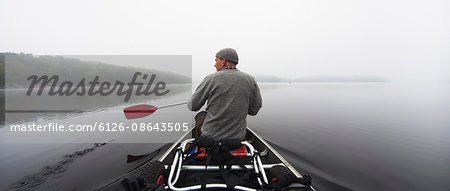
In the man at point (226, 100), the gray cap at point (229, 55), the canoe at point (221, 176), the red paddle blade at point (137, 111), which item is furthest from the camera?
the red paddle blade at point (137, 111)

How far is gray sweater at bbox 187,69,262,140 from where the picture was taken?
2.45 m

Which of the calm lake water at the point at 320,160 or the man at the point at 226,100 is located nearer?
the man at the point at 226,100

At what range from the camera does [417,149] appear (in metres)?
6.86

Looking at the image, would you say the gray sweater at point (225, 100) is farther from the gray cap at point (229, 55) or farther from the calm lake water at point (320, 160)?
the calm lake water at point (320, 160)

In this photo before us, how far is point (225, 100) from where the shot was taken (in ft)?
8.11

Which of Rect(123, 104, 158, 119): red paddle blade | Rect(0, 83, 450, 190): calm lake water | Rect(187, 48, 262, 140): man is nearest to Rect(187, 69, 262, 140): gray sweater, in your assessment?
Rect(187, 48, 262, 140): man

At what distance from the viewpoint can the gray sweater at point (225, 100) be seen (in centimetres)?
245

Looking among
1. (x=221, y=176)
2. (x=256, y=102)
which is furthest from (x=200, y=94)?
(x=221, y=176)

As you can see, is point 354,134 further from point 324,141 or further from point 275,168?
point 275,168

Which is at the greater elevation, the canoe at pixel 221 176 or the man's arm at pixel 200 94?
the man's arm at pixel 200 94

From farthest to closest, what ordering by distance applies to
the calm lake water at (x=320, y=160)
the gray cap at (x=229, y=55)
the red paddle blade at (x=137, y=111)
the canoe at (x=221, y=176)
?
the red paddle blade at (x=137, y=111) → the calm lake water at (x=320, y=160) → the gray cap at (x=229, y=55) → the canoe at (x=221, y=176)

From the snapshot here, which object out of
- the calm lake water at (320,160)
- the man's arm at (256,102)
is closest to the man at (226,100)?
the man's arm at (256,102)

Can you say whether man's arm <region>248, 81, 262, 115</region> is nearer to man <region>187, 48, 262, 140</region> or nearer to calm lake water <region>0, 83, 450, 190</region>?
man <region>187, 48, 262, 140</region>

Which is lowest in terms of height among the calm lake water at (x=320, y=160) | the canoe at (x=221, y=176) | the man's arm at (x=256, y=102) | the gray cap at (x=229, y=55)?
the calm lake water at (x=320, y=160)
